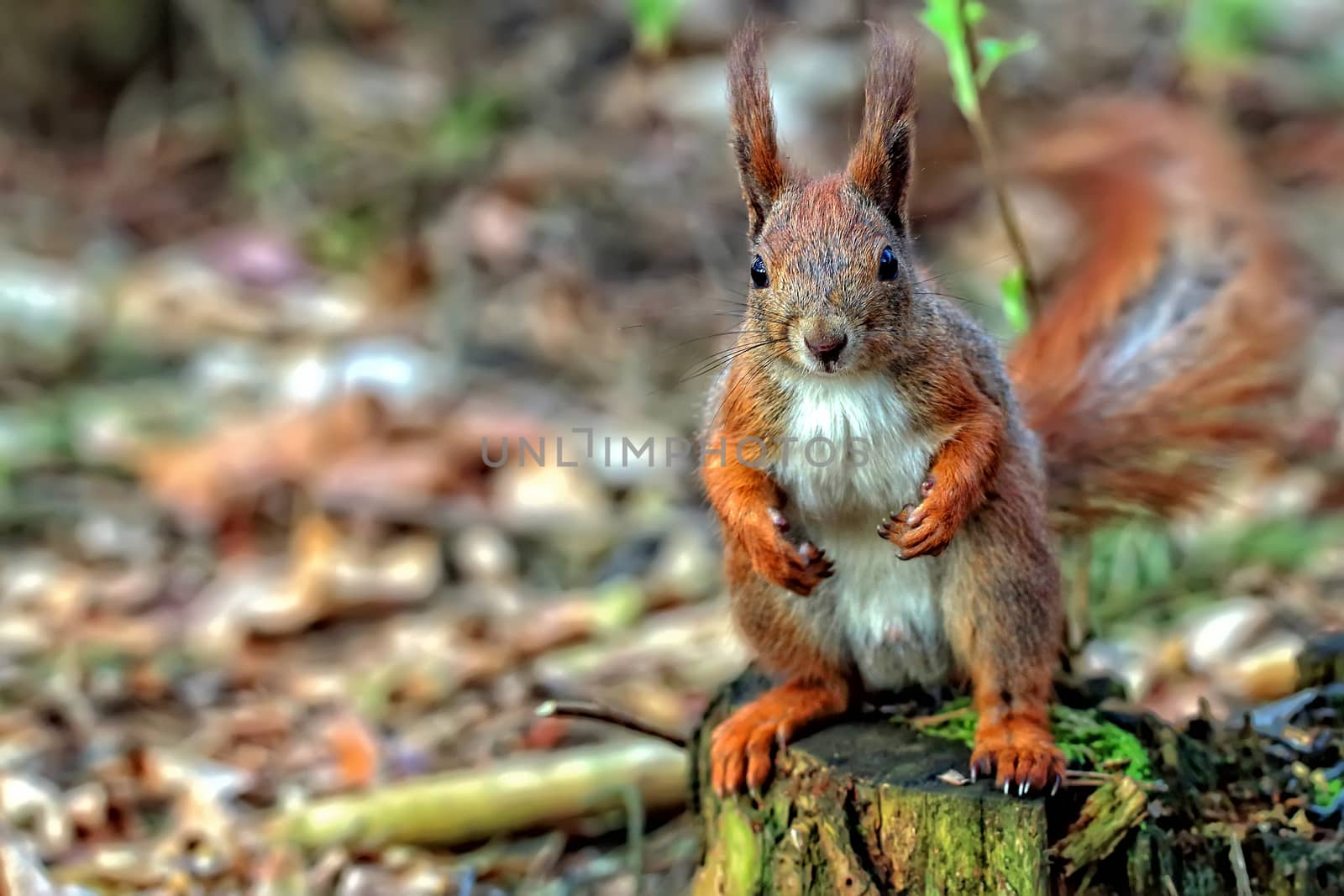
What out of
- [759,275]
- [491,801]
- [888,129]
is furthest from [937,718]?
[491,801]

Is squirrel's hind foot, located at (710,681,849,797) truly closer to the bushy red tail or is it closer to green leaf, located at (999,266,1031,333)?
the bushy red tail

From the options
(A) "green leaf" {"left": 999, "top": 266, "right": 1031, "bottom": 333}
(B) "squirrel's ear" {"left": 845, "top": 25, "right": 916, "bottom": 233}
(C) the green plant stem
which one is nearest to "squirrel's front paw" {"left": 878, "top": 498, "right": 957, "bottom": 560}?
(B) "squirrel's ear" {"left": 845, "top": 25, "right": 916, "bottom": 233}

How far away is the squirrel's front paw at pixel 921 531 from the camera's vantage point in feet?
7.55

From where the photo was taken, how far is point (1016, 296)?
9.96 feet

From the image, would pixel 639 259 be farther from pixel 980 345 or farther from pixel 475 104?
pixel 980 345

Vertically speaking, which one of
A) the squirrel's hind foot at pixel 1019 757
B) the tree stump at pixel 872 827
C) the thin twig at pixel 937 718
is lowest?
the tree stump at pixel 872 827

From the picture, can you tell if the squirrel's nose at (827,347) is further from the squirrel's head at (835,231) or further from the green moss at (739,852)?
the green moss at (739,852)

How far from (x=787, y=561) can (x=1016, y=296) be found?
0.99 meters

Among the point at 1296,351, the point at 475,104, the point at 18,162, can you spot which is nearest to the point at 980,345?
the point at 1296,351

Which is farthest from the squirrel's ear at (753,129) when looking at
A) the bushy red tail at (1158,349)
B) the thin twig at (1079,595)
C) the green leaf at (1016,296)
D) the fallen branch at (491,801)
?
the fallen branch at (491,801)

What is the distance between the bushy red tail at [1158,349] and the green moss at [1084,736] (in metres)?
0.55

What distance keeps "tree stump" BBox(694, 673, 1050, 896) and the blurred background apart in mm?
665

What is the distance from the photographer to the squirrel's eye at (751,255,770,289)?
245 centimetres

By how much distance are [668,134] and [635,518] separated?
8.67 ft
